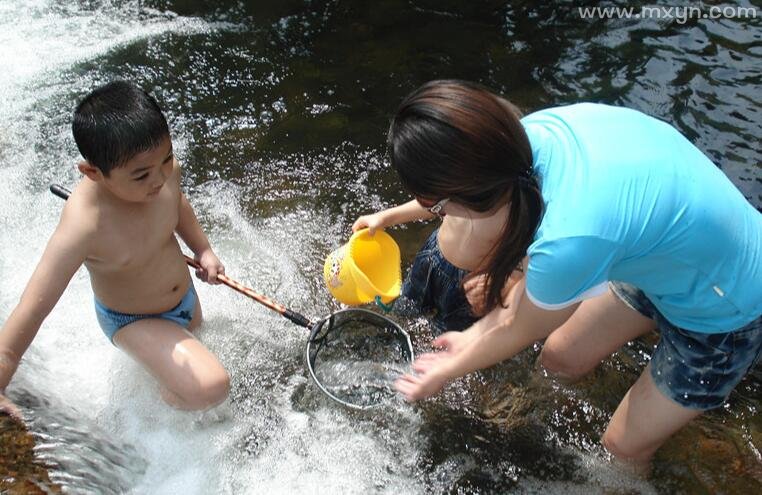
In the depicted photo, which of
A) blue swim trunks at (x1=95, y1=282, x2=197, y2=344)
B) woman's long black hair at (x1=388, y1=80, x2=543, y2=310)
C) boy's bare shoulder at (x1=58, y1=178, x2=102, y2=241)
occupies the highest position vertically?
woman's long black hair at (x1=388, y1=80, x2=543, y2=310)

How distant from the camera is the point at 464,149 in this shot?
176cm

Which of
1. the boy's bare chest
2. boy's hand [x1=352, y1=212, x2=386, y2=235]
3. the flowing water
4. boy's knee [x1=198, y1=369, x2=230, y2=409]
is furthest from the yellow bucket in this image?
the boy's bare chest

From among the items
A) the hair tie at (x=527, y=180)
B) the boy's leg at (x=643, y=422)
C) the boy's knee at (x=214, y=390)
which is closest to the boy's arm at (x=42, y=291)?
the boy's knee at (x=214, y=390)

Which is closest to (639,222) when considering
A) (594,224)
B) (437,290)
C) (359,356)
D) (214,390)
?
(594,224)

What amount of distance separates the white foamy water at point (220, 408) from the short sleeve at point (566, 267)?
3.70 ft

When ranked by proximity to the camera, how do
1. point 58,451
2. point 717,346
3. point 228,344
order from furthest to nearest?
point 228,344 < point 58,451 < point 717,346

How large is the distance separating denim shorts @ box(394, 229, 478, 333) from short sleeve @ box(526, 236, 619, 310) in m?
0.82

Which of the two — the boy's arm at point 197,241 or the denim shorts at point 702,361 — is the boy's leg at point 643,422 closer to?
the denim shorts at point 702,361

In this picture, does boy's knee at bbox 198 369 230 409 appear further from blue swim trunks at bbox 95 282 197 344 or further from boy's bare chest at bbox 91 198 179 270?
boy's bare chest at bbox 91 198 179 270

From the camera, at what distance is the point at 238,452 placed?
272 cm

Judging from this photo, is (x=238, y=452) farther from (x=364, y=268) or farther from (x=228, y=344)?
(x=364, y=268)

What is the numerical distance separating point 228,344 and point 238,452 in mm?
569

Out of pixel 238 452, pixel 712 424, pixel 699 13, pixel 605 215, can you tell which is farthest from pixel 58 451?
pixel 699 13

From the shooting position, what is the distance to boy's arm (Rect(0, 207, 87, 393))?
86.8 inches
